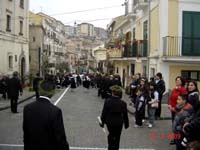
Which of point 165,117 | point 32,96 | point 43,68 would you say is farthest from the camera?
point 43,68

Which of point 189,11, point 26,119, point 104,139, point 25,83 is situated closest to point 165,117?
point 104,139

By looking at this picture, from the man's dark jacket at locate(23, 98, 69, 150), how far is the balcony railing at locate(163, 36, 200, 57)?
16871mm

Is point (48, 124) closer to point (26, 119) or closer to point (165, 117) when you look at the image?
point (26, 119)

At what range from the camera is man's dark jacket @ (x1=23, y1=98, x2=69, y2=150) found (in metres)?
5.30

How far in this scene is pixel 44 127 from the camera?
17.5 feet

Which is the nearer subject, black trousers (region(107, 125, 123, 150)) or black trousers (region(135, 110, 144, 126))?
black trousers (region(107, 125, 123, 150))

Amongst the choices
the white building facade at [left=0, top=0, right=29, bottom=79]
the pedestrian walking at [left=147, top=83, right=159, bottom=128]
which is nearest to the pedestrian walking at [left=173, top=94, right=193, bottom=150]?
the pedestrian walking at [left=147, top=83, right=159, bottom=128]

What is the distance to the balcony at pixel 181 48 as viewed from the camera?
21.8 meters

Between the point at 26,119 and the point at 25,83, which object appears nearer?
the point at 26,119

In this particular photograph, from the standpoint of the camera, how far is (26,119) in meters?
5.52

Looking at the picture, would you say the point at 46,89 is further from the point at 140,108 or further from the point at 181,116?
the point at 140,108

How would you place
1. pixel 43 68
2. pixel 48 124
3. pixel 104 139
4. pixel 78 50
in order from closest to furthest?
pixel 48 124
pixel 104 139
pixel 43 68
pixel 78 50

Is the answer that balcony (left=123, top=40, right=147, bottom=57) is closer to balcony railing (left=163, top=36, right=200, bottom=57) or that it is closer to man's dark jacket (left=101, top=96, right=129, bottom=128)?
balcony railing (left=163, top=36, right=200, bottom=57)

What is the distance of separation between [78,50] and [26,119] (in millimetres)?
131385
